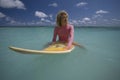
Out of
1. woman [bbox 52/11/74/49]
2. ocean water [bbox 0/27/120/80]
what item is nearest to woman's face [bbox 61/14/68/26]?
woman [bbox 52/11/74/49]

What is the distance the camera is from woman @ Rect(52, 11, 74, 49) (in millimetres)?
1488

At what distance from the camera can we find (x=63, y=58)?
143 cm

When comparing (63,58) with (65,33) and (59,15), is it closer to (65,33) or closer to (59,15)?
(65,33)

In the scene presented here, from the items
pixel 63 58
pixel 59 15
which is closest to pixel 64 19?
pixel 59 15

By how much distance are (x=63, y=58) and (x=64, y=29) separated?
0.82 feet

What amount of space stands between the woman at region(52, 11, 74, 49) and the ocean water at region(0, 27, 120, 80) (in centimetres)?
11

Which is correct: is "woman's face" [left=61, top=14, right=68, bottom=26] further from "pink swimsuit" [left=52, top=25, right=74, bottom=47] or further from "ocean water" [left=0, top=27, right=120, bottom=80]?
"ocean water" [left=0, top=27, right=120, bottom=80]

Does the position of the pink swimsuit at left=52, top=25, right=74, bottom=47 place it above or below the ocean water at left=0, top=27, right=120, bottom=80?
above

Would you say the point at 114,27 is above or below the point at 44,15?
below

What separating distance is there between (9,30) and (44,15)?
0.34 metres

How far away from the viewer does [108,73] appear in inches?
52.4

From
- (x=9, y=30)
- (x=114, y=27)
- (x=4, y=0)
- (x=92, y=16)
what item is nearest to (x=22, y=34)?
(x=9, y=30)

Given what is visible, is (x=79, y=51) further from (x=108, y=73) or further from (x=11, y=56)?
(x=11, y=56)

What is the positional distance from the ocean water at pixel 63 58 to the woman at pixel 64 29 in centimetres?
11
